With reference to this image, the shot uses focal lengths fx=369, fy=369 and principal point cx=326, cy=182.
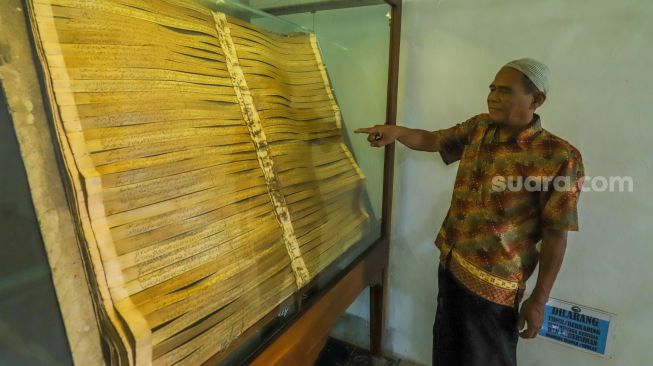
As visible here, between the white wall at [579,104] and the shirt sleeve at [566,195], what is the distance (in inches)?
18.8

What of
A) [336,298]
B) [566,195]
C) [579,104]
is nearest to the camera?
[566,195]

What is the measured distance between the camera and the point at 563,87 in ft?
4.57

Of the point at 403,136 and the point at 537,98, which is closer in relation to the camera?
the point at 537,98

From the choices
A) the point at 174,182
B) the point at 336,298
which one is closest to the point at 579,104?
the point at 336,298

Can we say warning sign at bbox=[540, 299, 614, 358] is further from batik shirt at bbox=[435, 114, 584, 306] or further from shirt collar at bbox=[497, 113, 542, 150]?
shirt collar at bbox=[497, 113, 542, 150]

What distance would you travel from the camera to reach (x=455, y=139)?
136 cm

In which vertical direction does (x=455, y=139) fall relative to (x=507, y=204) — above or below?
above

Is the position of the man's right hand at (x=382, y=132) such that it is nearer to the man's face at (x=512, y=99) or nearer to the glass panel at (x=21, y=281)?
the man's face at (x=512, y=99)

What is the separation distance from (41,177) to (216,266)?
1.21ft

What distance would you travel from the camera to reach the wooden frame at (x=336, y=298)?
3.15 ft

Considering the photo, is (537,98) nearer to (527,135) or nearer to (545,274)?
(527,135)

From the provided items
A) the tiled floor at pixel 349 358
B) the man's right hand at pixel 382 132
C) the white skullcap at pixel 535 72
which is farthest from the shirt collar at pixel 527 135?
the tiled floor at pixel 349 358

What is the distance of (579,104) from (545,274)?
705 millimetres

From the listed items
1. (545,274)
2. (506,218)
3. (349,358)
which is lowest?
(349,358)
